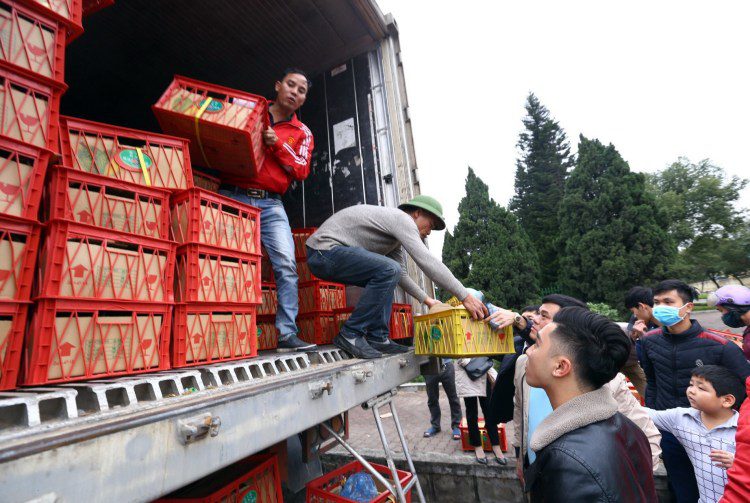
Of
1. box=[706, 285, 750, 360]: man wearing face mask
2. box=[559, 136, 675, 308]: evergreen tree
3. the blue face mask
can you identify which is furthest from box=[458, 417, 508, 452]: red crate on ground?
box=[559, 136, 675, 308]: evergreen tree

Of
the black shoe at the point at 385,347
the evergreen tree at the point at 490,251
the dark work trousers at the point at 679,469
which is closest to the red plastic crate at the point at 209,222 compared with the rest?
the black shoe at the point at 385,347

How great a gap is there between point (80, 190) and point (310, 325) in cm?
245

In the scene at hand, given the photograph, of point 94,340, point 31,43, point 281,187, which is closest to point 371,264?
point 281,187

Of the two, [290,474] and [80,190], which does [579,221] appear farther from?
[80,190]

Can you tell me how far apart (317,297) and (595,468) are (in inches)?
119

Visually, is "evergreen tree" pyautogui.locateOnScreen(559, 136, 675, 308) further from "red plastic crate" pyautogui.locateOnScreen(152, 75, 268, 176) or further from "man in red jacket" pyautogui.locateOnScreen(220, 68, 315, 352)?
"red plastic crate" pyautogui.locateOnScreen(152, 75, 268, 176)

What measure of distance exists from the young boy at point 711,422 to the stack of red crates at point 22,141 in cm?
438

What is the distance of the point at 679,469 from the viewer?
11.7 ft

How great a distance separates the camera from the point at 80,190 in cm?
197

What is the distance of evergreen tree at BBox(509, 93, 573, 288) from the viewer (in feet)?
97.5

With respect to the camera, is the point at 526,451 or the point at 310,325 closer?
the point at 526,451

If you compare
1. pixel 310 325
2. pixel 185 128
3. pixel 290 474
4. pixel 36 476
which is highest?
pixel 185 128

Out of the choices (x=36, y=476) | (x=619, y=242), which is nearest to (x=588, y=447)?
(x=36, y=476)

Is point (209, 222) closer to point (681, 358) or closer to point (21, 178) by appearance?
point (21, 178)
